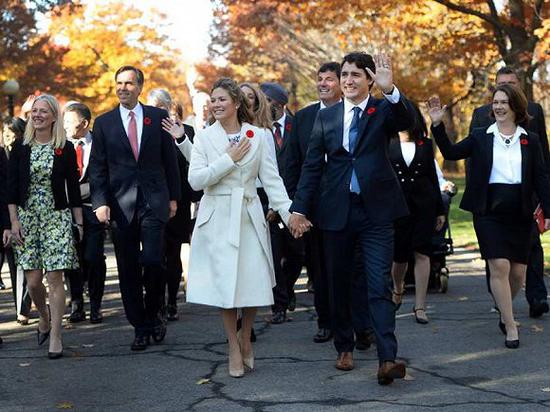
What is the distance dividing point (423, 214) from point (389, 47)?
91.8 ft

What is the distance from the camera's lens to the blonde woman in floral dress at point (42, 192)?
8.96 meters

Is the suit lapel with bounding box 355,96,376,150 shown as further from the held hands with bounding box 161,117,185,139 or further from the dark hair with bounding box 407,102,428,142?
the dark hair with bounding box 407,102,428,142

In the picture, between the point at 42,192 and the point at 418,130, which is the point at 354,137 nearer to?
the point at 42,192

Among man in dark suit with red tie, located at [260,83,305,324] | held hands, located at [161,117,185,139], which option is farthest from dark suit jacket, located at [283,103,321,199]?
man in dark suit with red tie, located at [260,83,305,324]

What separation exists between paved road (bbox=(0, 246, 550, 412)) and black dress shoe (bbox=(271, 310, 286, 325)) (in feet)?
0.31

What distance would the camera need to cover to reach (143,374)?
7.80 m

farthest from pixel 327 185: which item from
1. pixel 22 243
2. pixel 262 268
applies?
pixel 22 243

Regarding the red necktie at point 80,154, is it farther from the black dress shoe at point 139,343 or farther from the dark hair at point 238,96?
the dark hair at point 238,96

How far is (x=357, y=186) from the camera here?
7.51 metres

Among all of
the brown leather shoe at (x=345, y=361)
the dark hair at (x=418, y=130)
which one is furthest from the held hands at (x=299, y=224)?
the dark hair at (x=418, y=130)

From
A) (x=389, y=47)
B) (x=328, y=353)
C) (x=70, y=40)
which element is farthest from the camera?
(x=70, y=40)

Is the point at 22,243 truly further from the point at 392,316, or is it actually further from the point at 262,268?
the point at 392,316

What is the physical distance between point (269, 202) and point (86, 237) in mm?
3249

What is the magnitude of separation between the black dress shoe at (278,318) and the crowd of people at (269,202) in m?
0.01
